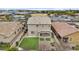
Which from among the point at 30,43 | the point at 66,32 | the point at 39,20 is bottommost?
the point at 30,43

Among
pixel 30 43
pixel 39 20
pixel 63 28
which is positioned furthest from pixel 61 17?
pixel 30 43

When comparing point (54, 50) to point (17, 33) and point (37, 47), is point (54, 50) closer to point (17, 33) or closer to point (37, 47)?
point (37, 47)

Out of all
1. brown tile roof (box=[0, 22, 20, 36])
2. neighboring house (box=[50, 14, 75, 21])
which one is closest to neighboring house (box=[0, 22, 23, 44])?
brown tile roof (box=[0, 22, 20, 36])

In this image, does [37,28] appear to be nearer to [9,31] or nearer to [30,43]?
[30,43]

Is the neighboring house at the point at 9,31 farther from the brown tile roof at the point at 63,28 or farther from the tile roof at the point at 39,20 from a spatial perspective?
the brown tile roof at the point at 63,28

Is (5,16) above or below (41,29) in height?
above

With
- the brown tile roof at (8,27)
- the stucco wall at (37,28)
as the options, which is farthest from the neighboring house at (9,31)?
the stucco wall at (37,28)
